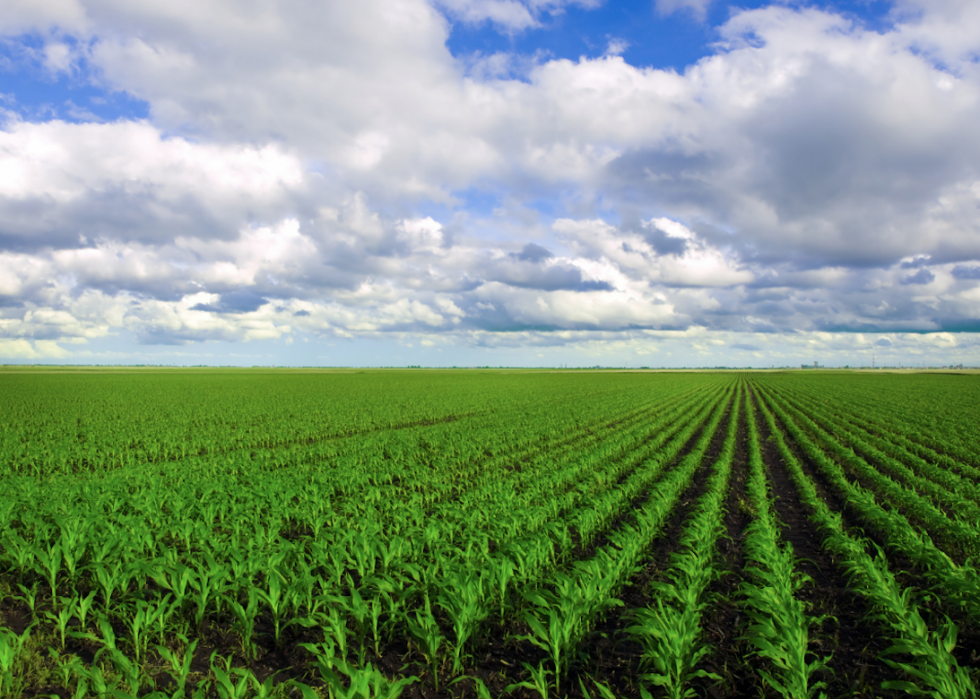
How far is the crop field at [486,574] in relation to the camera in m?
4.98

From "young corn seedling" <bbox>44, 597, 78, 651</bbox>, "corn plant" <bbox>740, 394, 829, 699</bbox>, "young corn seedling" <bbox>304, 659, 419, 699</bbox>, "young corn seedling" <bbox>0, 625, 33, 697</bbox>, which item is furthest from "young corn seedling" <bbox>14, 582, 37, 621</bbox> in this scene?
"corn plant" <bbox>740, 394, 829, 699</bbox>

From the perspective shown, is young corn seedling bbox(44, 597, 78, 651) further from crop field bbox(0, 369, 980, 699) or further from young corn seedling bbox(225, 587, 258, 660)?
young corn seedling bbox(225, 587, 258, 660)

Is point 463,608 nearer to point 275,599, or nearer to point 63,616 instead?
point 275,599

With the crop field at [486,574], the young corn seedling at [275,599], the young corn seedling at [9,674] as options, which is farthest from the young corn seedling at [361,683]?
the young corn seedling at [9,674]

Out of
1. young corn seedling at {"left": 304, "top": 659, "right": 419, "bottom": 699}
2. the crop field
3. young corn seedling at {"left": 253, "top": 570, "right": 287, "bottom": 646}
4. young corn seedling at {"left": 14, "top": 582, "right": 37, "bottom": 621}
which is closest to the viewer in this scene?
young corn seedling at {"left": 304, "top": 659, "right": 419, "bottom": 699}

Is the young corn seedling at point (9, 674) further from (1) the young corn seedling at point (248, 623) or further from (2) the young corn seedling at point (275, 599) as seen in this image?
(2) the young corn seedling at point (275, 599)

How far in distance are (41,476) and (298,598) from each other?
47.3ft

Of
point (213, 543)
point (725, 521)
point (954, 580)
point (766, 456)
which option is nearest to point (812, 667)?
point (954, 580)

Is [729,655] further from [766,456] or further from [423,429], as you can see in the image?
[423,429]

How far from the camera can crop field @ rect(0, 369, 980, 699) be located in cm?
498

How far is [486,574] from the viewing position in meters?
6.39

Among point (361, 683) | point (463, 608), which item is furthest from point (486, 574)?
point (361, 683)

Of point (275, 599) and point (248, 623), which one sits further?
point (275, 599)

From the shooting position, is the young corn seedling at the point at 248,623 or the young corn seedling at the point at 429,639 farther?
the young corn seedling at the point at 248,623
